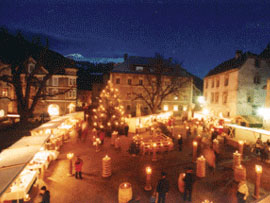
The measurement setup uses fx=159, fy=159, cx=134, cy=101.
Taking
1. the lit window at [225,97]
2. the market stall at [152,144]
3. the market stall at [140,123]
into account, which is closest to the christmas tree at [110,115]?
the market stall at [140,123]

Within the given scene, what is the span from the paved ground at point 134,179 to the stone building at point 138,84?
17946 millimetres

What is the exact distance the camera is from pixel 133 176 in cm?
873

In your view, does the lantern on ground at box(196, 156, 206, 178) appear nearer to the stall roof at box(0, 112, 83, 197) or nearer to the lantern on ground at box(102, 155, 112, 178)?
the lantern on ground at box(102, 155, 112, 178)

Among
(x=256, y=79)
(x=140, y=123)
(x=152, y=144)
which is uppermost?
(x=256, y=79)

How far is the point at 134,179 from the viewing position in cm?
842

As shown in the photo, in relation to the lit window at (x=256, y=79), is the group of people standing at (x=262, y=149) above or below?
below

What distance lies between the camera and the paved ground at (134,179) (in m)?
6.89

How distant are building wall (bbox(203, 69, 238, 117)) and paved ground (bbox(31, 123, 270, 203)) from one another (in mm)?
12209

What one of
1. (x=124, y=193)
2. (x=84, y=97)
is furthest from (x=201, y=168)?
(x=84, y=97)

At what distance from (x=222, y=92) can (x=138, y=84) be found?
13796 millimetres

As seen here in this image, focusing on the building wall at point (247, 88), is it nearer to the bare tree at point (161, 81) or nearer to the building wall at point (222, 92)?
the building wall at point (222, 92)

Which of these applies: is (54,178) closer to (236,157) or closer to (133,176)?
(133,176)

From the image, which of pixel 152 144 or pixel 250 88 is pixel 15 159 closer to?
pixel 152 144

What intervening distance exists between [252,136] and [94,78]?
3704cm
